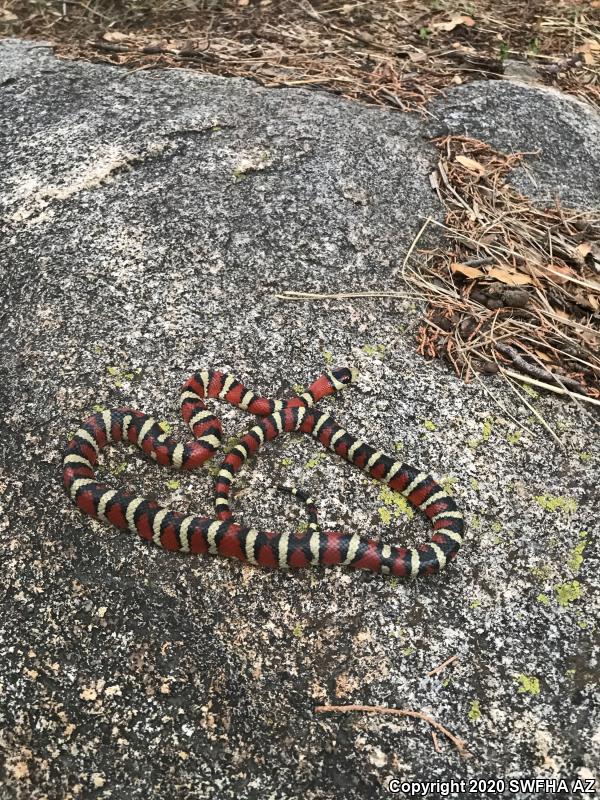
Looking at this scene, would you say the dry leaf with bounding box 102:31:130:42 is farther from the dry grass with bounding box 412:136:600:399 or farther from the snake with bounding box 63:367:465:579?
the snake with bounding box 63:367:465:579

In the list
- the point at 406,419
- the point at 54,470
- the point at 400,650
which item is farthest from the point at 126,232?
the point at 400,650

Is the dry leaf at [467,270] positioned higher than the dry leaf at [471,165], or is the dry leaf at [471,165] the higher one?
the dry leaf at [471,165]

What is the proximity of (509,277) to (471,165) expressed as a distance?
1155mm

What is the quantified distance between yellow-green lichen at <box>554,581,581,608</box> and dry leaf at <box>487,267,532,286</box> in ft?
5.89

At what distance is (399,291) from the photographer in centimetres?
432

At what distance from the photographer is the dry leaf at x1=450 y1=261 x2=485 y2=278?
4270 mm

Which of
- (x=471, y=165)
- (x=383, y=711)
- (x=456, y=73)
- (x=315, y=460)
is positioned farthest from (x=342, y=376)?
(x=456, y=73)

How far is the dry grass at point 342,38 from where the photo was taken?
575 cm

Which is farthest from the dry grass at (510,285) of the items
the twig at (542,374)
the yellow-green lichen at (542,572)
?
the yellow-green lichen at (542,572)

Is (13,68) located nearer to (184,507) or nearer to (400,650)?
(184,507)

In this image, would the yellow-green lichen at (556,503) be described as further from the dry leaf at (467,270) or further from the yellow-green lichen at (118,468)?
the yellow-green lichen at (118,468)

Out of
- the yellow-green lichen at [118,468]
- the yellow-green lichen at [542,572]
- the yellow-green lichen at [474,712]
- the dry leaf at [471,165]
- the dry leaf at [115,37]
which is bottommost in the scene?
the yellow-green lichen at [474,712]

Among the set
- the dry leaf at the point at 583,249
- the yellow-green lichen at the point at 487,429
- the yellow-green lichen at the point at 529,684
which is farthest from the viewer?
the dry leaf at the point at 583,249

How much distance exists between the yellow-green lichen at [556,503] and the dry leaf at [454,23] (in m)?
4.66
